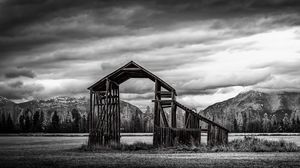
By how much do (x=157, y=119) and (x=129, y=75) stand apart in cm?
569

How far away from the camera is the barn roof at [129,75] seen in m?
41.3

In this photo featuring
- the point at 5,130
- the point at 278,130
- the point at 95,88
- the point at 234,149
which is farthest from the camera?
the point at 278,130

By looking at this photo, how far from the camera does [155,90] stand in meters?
41.3

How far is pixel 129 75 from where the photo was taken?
145 feet

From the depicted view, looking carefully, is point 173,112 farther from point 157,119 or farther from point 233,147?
point 233,147

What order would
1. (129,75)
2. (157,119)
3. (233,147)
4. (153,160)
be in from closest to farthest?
(153,160)
(233,147)
(157,119)
(129,75)

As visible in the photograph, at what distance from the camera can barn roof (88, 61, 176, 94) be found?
41.3 meters

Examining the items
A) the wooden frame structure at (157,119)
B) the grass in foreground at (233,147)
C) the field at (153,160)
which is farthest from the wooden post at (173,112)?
the field at (153,160)

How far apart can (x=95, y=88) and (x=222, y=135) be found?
13.2 meters

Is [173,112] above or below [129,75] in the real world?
below

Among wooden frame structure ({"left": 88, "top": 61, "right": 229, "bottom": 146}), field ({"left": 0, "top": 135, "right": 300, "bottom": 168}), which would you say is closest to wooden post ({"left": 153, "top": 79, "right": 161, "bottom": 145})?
wooden frame structure ({"left": 88, "top": 61, "right": 229, "bottom": 146})

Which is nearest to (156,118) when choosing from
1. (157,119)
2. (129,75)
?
(157,119)

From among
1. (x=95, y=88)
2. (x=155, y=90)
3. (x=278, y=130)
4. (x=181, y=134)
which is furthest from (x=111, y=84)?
(x=278, y=130)

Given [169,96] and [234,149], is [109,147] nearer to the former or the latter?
[169,96]
